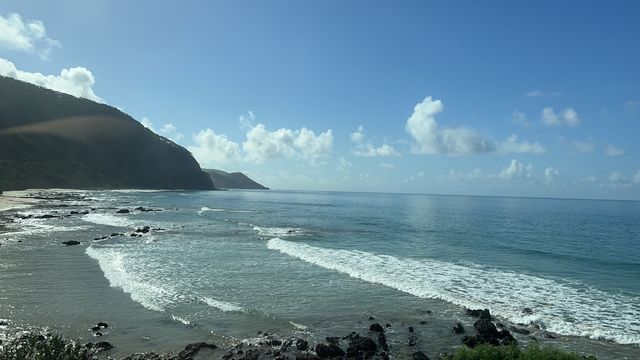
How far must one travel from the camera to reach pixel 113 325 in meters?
18.3

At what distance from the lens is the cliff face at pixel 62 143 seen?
436ft

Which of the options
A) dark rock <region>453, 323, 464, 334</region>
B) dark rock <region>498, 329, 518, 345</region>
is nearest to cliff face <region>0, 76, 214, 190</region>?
dark rock <region>453, 323, 464, 334</region>

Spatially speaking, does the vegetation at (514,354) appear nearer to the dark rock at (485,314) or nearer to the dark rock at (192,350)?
the dark rock at (192,350)

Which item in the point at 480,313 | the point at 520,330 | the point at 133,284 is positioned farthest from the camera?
the point at 133,284

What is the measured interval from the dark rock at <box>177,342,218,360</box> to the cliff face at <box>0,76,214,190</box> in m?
116

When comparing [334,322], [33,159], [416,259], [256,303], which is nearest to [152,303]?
[256,303]

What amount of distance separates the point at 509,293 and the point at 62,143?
161516 millimetres

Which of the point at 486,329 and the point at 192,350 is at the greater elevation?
the point at 486,329

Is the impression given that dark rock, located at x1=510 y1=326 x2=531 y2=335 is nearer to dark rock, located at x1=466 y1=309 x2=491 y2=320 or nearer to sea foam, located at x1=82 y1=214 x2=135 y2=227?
dark rock, located at x1=466 y1=309 x2=491 y2=320

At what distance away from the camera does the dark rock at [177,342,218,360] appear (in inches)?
595

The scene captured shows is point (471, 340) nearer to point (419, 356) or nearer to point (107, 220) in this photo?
point (419, 356)

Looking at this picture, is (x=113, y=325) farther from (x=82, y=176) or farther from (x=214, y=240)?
(x=82, y=176)

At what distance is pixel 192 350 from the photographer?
15.7m

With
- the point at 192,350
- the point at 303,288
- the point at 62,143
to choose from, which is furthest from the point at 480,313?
the point at 62,143
